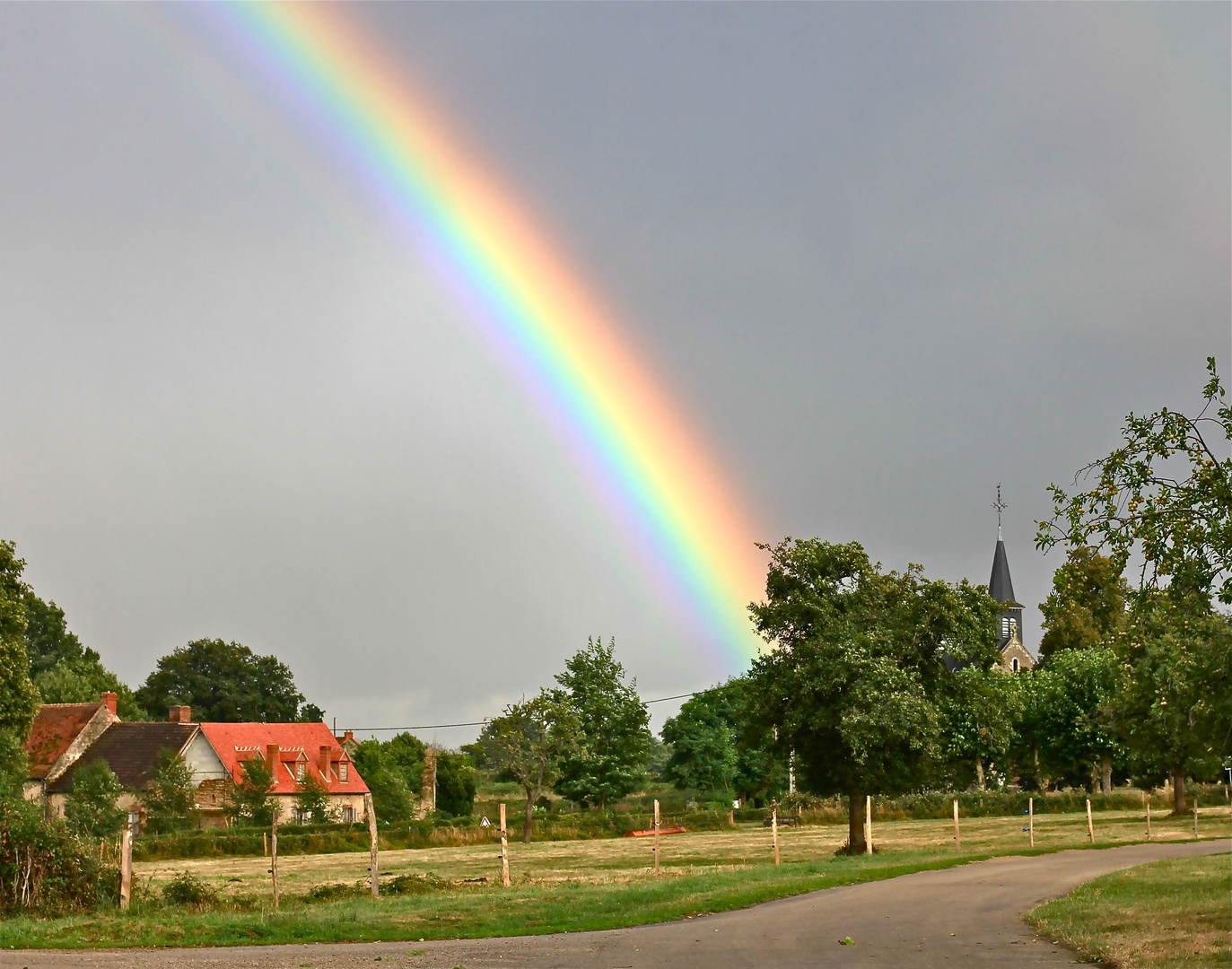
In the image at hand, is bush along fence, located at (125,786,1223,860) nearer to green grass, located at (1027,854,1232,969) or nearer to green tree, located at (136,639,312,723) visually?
green grass, located at (1027,854,1232,969)

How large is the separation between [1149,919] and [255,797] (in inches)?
2268

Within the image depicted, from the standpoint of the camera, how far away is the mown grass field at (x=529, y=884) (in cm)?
2059

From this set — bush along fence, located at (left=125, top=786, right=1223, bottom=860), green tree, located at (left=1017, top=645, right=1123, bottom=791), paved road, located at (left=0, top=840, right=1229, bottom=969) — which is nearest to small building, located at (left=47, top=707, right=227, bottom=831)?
bush along fence, located at (left=125, top=786, right=1223, bottom=860)

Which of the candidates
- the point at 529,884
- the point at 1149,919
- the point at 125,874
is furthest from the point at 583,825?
the point at 1149,919

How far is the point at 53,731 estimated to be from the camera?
81000 mm

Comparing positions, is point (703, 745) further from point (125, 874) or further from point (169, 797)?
point (125, 874)

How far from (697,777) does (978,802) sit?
27.3 m

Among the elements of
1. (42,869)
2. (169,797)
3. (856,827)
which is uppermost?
(42,869)

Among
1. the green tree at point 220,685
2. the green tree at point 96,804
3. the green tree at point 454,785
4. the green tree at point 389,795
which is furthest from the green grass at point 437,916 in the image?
the green tree at point 220,685

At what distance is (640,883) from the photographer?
29.9 m

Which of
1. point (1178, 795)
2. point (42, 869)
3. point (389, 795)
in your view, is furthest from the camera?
point (389, 795)

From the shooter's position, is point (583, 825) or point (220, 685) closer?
point (583, 825)

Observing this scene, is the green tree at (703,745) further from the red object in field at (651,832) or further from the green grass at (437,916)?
the green grass at (437,916)

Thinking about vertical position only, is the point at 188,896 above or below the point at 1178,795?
above
